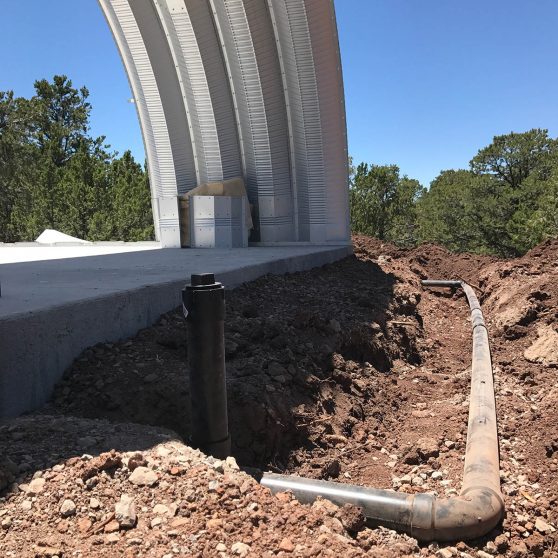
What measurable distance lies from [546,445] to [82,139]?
41021mm

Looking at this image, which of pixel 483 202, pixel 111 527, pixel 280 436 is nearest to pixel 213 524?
pixel 111 527

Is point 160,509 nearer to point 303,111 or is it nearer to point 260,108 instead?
point 303,111

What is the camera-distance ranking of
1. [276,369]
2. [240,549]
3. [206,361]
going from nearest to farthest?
[240,549] < [206,361] < [276,369]

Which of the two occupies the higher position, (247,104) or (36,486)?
(247,104)

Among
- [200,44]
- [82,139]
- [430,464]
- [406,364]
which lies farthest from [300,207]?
[82,139]

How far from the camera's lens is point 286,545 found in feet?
7.61

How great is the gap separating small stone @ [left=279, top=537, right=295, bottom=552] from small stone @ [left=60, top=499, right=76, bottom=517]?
969mm

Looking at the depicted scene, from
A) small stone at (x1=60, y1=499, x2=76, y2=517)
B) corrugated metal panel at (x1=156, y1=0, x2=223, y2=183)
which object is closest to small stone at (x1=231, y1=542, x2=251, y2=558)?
small stone at (x1=60, y1=499, x2=76, y2=517)

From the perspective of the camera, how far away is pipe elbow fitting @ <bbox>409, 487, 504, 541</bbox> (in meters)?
2.67

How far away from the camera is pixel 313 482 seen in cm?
300

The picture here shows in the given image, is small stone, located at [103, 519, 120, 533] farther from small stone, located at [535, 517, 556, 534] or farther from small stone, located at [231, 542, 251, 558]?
small stone, located at [535, 517, 556, 534]

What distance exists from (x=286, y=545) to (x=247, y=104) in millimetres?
13792

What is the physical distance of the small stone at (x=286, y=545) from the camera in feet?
7.55

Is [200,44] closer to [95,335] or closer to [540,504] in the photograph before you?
[95,335]
